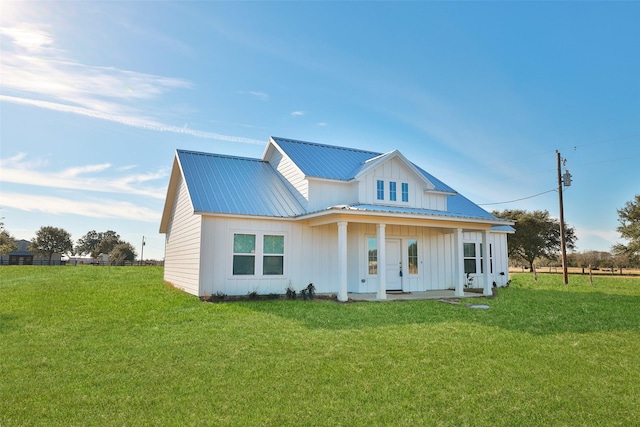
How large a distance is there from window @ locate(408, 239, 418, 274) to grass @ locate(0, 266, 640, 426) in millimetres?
5535

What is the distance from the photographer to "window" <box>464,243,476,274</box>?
18.8 metres

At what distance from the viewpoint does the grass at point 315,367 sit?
4.29 metres

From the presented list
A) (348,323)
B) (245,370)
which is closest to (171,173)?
(348,323)

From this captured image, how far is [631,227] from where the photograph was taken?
30.3 meters

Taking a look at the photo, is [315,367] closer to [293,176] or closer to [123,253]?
[293,176]

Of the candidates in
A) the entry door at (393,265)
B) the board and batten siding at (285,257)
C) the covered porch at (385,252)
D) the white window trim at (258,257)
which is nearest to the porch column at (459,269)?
the covered porch at (385,252)

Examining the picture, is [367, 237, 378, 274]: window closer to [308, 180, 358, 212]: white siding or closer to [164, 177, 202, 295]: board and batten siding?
[308, 180, 358, 212]: white siding

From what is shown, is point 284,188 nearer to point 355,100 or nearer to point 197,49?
point 355,100

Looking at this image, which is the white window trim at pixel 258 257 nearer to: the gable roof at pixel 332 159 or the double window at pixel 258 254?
the double window at pixel 258 254

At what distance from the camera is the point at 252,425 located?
395 cm

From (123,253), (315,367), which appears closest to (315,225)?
(315,367)

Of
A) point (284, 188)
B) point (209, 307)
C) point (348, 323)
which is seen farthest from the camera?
point (284, 188)

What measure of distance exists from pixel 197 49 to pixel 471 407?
11.9 metres

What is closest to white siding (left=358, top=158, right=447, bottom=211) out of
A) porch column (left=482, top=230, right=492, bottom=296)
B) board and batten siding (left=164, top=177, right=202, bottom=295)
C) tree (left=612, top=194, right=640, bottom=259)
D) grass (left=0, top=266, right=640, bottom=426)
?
porch column (left=482, top=230, right=492, bottom=296)
